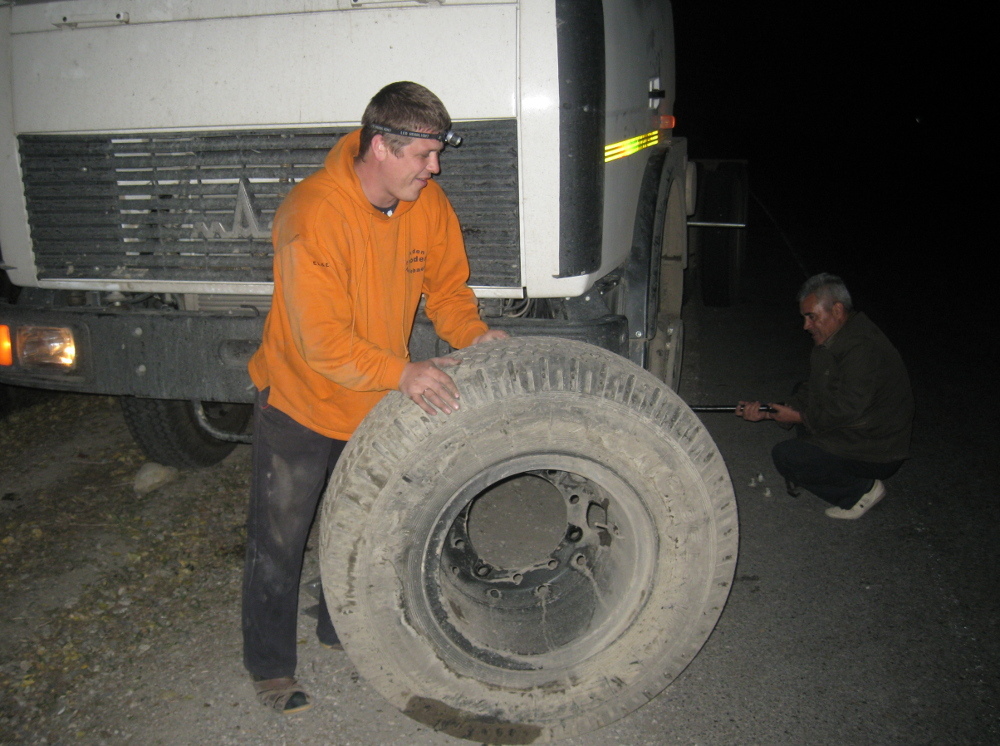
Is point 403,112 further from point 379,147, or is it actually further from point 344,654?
point 344,654

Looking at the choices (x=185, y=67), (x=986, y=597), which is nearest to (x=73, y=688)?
(x=185, y=67)

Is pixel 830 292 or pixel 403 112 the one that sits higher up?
pixel 403 112

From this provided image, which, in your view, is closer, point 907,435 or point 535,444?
point 535,444

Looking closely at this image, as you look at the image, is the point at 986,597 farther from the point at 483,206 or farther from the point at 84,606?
the point at 84,606

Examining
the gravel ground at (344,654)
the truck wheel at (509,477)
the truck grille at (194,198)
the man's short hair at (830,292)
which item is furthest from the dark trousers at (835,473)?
the truck grille at (194,198)

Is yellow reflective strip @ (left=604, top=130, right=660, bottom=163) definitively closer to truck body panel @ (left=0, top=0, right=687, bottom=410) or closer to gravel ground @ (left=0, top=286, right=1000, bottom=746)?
truck body panel @ (left=0, top=0, right=687, bottom=410)

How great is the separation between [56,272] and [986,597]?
4078 millimetres

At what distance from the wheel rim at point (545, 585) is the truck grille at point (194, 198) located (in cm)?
87

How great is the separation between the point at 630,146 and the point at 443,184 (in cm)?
91

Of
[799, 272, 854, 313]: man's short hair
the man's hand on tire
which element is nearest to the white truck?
the man's hand on tire

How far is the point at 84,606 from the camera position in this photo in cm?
321

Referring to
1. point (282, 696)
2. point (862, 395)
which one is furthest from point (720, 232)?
point (282, 696)

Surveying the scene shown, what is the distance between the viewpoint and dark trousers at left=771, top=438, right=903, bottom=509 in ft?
13.0

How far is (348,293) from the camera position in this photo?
2.31 metres
